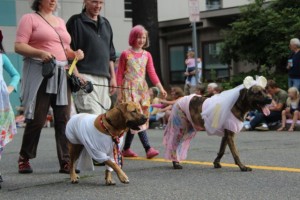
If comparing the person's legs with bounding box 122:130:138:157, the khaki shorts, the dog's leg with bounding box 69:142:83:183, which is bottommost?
the person's legs with bounding box 122:130:138:157

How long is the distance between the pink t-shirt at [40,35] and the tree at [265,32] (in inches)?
464

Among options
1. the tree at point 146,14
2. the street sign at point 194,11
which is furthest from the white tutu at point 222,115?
the tree at point 146,14

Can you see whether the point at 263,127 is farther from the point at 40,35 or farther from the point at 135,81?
the point at 40,35

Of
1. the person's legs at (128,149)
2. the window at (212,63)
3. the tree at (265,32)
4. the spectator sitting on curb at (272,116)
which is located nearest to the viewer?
the person's legs at (128,149)

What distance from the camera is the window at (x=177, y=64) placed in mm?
27344

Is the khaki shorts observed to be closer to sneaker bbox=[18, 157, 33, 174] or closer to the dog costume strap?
sneaker bbox=[18, 157, 33, 174]

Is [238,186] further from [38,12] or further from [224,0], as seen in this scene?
[224,0]

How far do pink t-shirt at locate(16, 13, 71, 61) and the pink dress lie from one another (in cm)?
153

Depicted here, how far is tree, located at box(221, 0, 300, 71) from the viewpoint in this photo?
18062 millimetres

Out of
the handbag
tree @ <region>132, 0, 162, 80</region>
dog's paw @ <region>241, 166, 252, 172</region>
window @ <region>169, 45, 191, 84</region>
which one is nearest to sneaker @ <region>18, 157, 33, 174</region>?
the handbag

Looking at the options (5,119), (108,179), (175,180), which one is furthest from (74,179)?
(175,180)

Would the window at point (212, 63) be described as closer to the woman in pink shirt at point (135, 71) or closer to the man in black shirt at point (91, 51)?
the woman in pink shirt at point (135, 71)

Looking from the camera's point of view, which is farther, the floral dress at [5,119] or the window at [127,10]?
the window at [127,10]

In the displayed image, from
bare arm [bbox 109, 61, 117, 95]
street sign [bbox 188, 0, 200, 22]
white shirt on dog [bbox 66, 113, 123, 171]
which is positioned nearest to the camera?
white shirt on dog [bbox 66, 113, 123, 171]
